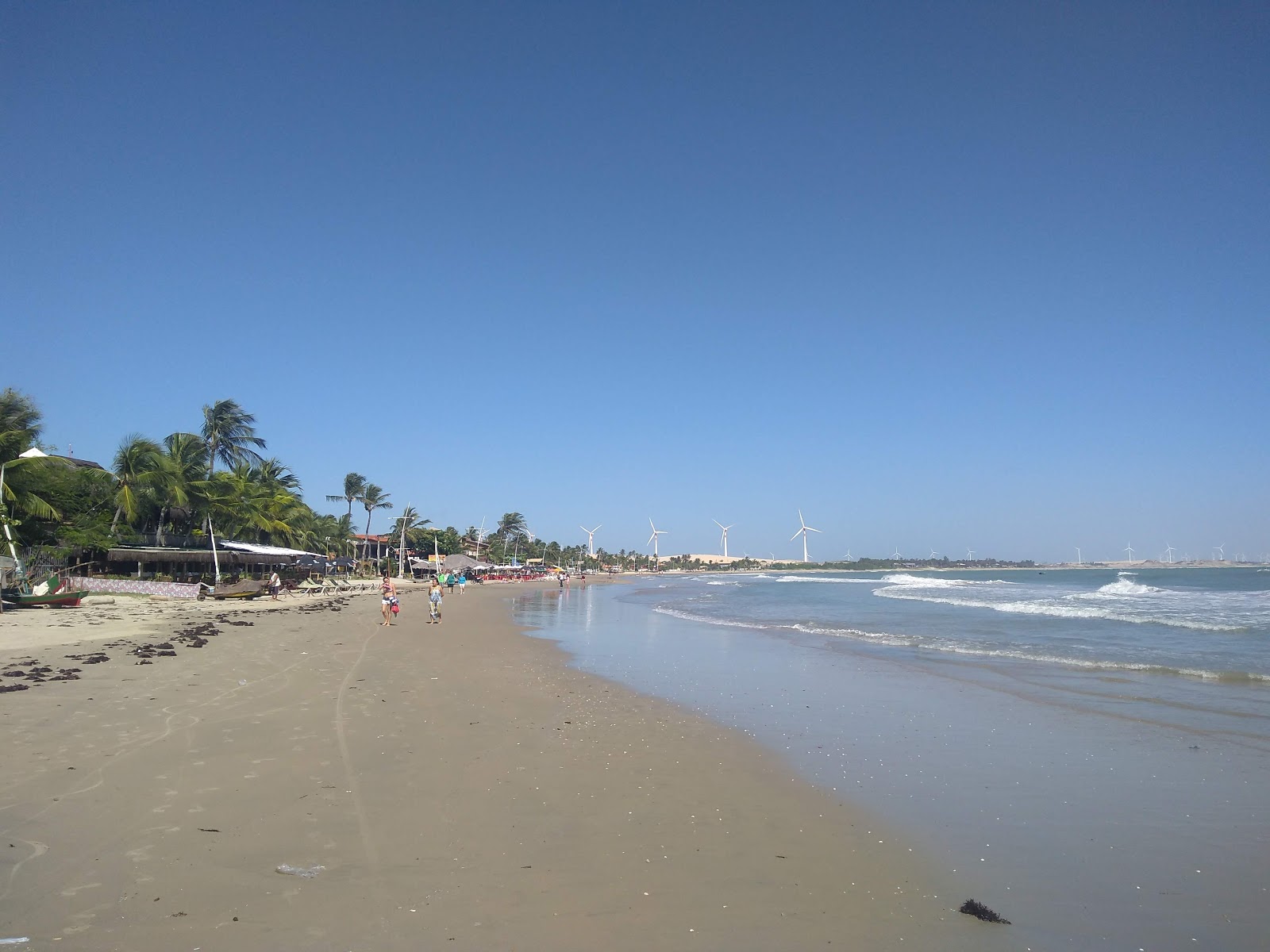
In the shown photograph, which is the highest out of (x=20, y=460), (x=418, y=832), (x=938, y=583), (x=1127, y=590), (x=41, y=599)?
(x=20, y=460)

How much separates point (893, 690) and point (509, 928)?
33.2ft

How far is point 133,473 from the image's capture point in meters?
40.8

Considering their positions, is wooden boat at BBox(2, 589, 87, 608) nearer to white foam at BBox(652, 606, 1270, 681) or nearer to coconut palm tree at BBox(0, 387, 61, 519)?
coconut palm tree at BBox(0, 387, 61, 519)

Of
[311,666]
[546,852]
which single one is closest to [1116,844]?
[546,852]

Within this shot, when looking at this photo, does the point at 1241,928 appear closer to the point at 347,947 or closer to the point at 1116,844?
the point at 1116,844

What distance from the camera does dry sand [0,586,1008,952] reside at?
14.3 ft

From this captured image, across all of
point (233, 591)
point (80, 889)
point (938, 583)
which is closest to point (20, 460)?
point (233, 591)

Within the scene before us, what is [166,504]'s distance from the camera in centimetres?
4212

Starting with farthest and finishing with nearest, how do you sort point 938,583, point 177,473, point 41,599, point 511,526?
point 511,526
point 938,583
point 177,473
point 41,599

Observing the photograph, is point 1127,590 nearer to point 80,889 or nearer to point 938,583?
point 938,583

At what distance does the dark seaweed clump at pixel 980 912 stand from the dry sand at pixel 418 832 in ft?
0.36

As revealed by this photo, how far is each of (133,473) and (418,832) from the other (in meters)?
43.7

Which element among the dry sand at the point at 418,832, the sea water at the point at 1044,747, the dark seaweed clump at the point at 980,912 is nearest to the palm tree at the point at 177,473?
the sea water at the point at 1044,747

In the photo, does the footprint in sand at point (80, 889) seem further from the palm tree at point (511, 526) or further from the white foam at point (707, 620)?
the palm tree at point (511, 526)
